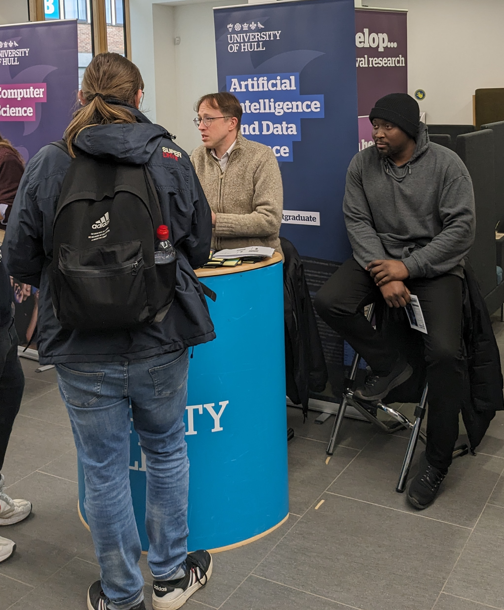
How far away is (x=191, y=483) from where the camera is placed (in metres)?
2.14

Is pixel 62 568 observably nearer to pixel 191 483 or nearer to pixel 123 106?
pixel 191 483

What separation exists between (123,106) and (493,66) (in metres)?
7.13

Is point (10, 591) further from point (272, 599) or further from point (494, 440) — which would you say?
point (494, 440)

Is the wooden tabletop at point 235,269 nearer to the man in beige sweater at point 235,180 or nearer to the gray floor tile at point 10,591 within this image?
the man in beige sweater at point 235,180

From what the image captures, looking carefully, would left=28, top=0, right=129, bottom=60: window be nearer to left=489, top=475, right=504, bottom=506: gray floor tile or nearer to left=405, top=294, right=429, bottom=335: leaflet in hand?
left=405, top=294, right=429, bottom=335: leaflet in hand

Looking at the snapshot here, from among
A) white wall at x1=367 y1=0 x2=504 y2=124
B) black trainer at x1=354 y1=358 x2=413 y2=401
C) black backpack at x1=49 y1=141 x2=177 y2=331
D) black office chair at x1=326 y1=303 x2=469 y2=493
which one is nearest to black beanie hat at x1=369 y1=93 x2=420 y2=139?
black office chair at x1=326 y1=303 x2=469 y2=493

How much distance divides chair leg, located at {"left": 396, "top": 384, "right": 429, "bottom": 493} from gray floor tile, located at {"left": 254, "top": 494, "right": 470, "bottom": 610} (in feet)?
0.54

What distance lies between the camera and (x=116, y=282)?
4.95 ft

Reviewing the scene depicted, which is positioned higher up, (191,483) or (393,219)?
(393,219)

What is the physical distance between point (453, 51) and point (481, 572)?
7117 millimetres

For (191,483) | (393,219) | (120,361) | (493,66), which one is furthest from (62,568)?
(493,66)

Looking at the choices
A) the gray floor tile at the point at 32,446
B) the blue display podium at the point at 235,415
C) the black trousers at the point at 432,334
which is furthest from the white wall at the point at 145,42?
the blue display podium at the point at 235,415

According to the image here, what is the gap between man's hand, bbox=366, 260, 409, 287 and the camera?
2555mm

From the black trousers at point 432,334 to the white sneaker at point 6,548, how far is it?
1.36 m
